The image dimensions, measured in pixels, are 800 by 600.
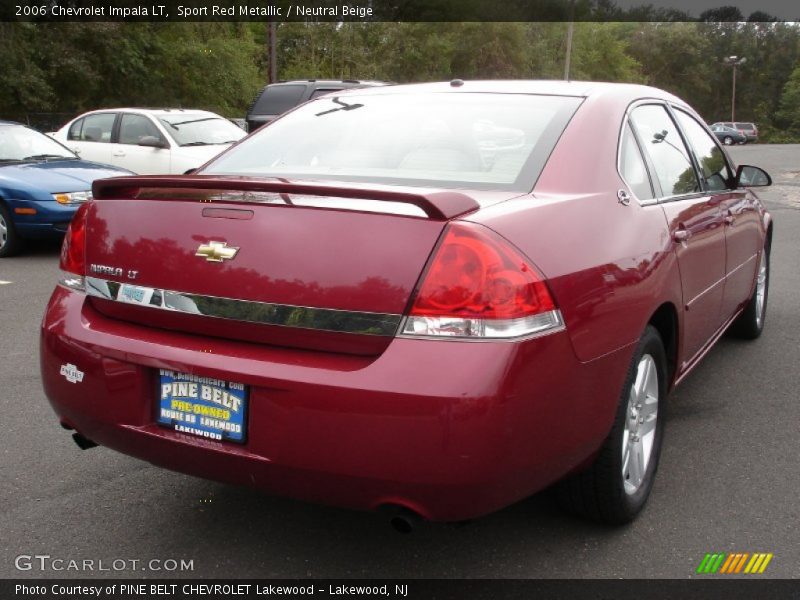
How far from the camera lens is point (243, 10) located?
127ft

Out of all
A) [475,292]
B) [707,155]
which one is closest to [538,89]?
[707,155]

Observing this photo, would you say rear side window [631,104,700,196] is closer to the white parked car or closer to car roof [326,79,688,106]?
car roof [326,79,688,106]

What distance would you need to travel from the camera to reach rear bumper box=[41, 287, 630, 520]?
222 cm

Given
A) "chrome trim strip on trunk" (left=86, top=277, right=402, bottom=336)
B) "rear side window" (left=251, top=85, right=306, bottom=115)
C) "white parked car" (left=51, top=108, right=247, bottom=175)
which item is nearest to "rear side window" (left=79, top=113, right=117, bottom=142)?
"white parked car" (left=51, top=108, right=247, bottom=175)

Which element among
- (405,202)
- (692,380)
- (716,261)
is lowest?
(692,380)

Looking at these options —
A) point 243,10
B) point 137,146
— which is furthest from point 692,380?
point 243,10

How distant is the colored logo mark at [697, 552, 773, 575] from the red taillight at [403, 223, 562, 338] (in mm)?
1087

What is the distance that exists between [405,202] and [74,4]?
105 ft

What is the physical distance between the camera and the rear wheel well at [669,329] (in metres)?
3.20

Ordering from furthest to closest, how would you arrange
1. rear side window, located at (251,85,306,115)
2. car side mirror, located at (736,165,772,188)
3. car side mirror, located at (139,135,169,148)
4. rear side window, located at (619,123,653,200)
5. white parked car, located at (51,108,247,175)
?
rear side window, located at (251,85,306,115) → white parked car, located at (51,108,247,175) → car side mirror, located at (139,135,169,148) → car side mirror, located at (736,165,772,188) → rear side window, located at (619,123,653,200)

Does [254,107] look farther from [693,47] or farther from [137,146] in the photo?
[693,47]

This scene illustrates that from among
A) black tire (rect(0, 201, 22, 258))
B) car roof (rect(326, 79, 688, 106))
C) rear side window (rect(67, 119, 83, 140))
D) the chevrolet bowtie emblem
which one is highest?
car roof (rect(326, 79, 688, 106))

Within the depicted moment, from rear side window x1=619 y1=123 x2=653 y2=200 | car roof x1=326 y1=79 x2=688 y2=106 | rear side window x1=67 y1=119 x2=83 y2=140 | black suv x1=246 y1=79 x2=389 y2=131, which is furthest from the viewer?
black suv x1=246 y1=79 x2=389 y2=131
